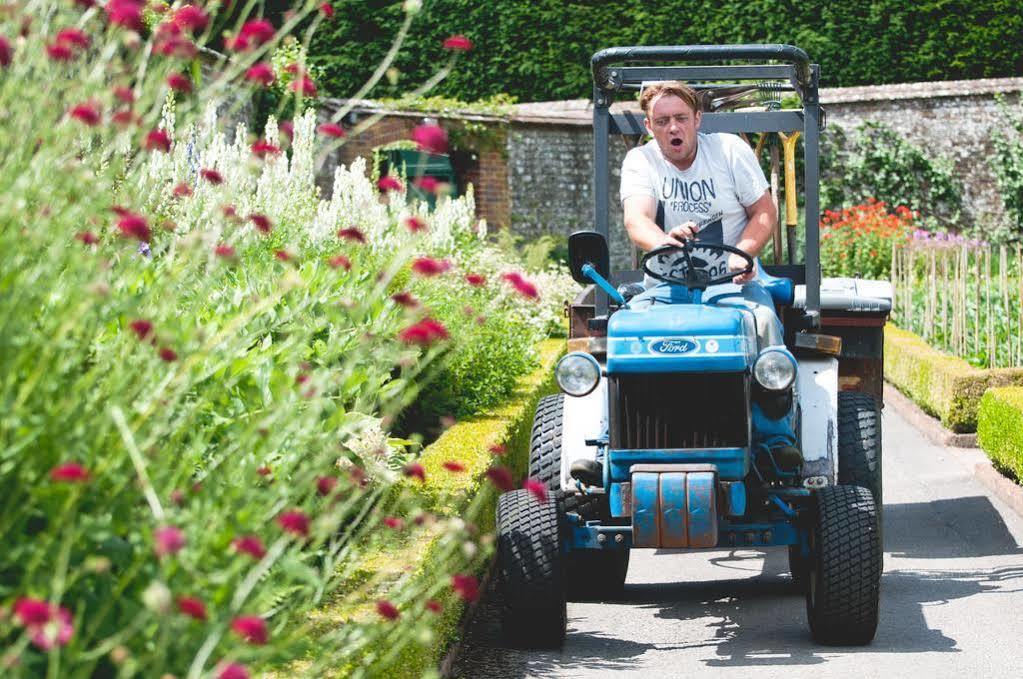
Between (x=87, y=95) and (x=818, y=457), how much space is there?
3692 mm

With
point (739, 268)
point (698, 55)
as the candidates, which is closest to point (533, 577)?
point (739, 268)

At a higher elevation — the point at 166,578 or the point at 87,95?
the point at 87,95

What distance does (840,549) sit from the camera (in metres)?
5.32

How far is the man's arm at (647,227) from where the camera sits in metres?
5.61

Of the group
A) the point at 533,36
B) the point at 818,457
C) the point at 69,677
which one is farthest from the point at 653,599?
the point at 533,36

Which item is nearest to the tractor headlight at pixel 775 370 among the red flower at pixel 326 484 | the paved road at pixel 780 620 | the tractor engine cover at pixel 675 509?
the tractor engine cover at pixel 675 509

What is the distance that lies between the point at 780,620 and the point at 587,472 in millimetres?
1072

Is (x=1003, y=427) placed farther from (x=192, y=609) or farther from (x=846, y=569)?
(x=192, y=609)

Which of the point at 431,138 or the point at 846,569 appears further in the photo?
the point at 846,569

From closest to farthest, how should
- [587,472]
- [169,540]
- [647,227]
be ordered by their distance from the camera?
1. [169,540]
2. [587,472]
3. [647,227]

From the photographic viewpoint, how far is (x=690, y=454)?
5.35 meters

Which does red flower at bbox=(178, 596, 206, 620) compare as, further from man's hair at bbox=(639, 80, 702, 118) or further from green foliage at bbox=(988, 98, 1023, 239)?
green foliage at bbox=(988, 98, 1023, 239)

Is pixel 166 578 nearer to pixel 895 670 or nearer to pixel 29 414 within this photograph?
pixel 29 414

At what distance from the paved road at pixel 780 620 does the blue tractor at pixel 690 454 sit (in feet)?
0.62
